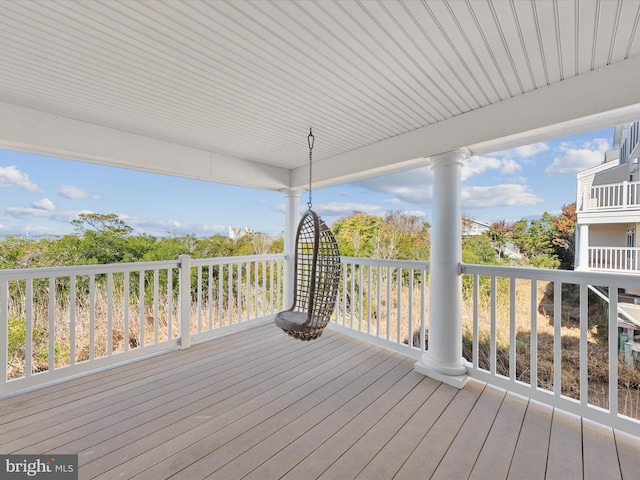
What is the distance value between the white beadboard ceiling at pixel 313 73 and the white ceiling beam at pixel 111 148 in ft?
0.05

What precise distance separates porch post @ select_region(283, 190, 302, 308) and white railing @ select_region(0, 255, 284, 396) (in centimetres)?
16

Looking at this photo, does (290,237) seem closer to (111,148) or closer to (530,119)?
(111,148)

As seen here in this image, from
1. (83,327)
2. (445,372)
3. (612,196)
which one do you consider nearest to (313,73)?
(612,196)

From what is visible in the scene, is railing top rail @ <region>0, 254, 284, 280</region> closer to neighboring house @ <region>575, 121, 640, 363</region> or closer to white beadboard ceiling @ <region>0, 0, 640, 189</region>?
white beadboard ceiling @ <region>0, 0, 640, 189</region>

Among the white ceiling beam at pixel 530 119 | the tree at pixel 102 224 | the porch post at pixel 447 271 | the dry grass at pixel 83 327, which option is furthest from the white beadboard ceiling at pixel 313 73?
the tree at pixel 102 224

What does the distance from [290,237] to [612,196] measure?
370cm

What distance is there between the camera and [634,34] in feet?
4.72

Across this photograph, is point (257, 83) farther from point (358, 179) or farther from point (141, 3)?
point (358, 179)

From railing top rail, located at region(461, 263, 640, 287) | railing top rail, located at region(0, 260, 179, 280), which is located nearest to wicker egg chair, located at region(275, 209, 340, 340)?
railing top rail, located at region(461, 263, 640, 287)

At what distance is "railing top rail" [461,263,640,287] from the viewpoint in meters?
1.80

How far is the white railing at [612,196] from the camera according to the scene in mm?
2100

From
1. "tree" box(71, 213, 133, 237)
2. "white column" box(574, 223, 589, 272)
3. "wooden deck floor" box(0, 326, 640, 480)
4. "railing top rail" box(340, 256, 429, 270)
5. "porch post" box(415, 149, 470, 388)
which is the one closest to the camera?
"wooden deck floor" box(0, 326, 640, 480)

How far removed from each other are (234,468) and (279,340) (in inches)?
77.8

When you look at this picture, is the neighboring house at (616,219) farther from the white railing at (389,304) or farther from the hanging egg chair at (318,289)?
the hanging egg chair at (318,289)
